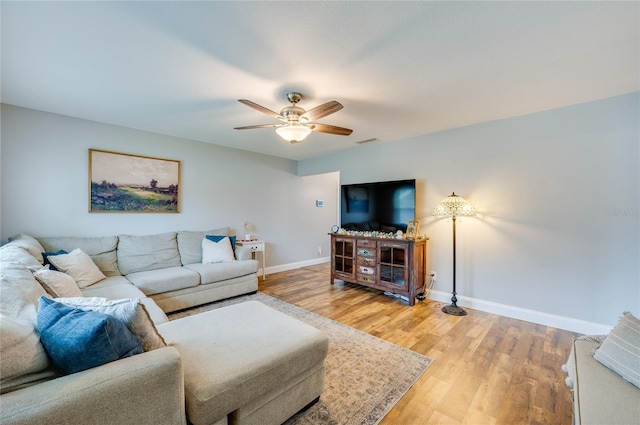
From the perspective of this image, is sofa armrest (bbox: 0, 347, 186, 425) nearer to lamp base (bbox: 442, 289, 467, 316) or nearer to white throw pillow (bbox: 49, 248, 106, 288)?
white throw pillow (bbox: 49, 248, 106, 288)

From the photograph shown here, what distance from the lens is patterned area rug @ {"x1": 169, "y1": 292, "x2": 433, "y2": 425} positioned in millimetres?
1594

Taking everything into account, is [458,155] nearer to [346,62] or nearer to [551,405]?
[346,62]

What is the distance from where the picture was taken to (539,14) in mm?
1487

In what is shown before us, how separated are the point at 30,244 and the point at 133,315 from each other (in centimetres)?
241

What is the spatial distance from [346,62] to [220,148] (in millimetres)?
3184

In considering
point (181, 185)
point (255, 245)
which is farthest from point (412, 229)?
point (181, 185)

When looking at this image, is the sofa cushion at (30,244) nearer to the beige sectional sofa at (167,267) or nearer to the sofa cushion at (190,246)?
the beige sectional sofa at (167,267)

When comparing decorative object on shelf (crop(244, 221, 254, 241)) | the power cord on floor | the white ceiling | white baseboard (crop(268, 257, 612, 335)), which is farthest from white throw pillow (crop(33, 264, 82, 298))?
white baseboard (crop(268, 257, 612, 335))

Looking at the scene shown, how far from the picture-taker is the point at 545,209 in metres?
2.88

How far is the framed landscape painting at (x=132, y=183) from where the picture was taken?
132 inches

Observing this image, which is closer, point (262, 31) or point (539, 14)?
point (539, 14)

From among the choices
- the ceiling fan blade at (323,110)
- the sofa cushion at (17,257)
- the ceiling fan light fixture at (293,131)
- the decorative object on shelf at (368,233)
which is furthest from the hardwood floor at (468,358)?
the sofa cushion at (17,257)

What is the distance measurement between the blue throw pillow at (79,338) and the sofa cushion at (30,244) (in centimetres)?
194

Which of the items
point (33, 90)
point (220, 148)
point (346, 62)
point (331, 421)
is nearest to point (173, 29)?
point (346, 62)
